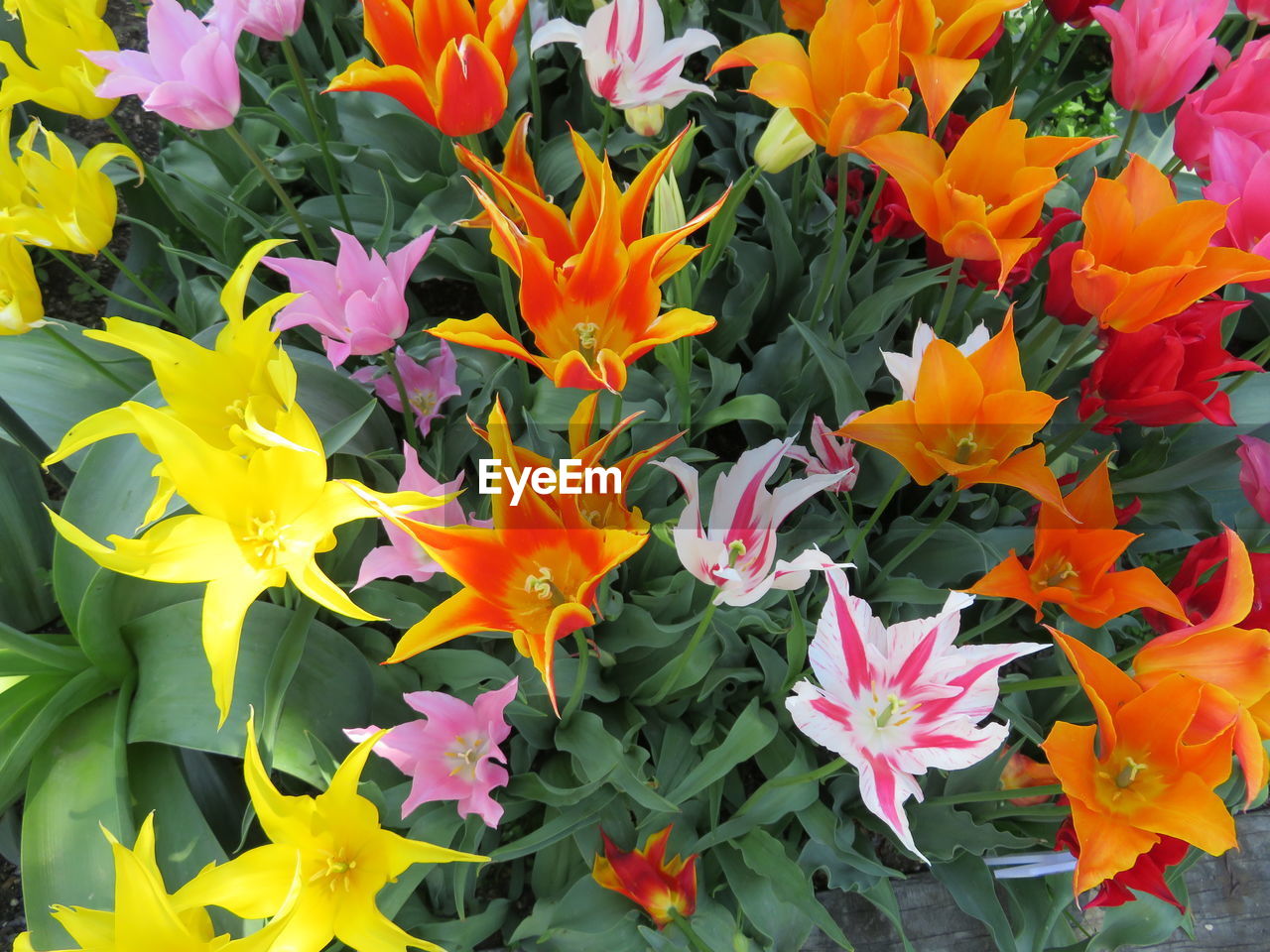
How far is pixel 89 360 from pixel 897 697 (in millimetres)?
1122

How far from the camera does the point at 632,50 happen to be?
3.40 ft

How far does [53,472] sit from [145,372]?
0.20m

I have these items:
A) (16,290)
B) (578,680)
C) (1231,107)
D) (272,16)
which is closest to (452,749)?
(578,680)

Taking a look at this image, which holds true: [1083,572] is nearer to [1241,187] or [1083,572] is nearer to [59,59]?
[1241,187]

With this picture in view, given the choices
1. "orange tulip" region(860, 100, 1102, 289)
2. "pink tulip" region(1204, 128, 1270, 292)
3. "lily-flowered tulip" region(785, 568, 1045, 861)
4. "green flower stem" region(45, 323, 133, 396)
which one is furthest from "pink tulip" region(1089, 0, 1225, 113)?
"green flower stem" region(45, 323, 133, 396)

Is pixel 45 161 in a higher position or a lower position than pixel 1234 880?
higher

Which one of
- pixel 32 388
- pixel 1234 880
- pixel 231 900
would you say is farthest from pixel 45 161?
pixel 1234 880

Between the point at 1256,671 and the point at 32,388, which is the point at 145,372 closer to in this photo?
the point at 32,388

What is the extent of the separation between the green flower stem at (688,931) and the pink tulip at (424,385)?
2.32ft

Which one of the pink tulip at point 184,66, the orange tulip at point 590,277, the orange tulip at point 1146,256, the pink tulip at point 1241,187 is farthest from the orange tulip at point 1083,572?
the pink tulip at point 184,66

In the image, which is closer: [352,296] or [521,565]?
[521,565]

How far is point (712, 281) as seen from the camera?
4.87ft

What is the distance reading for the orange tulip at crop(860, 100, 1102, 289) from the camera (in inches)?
32.3

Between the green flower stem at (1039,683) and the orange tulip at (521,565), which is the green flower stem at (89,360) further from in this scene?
the green flower stem at (1039,683)
